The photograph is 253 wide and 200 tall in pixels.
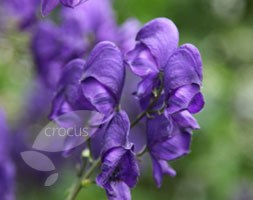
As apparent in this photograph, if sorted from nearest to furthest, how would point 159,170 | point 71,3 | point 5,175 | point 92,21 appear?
point 71,3 → point 159,170 → point 5,175 → point 92,21

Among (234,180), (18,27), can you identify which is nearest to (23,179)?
(18,27)

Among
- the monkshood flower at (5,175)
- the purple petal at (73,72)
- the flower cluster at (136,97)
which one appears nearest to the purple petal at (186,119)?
the flower cluster at (136,97)

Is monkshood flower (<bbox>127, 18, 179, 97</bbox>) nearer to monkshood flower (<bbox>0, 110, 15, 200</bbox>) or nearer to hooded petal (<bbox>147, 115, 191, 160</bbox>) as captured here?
hooded petal (<bbox>147, 115, 191, 160</bbox>)

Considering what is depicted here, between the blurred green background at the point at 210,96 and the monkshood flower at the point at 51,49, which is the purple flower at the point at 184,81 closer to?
the monkshood flower at the point at 51,49

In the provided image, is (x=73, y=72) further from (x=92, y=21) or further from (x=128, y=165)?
(x=92, y=21)

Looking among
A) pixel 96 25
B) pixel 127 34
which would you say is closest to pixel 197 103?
pixel 127 34

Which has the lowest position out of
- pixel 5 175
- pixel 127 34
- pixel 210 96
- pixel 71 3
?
pixel 210 96
